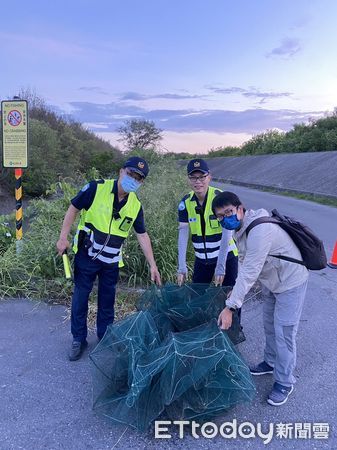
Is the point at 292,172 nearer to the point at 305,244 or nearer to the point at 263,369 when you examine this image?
the point at 263,369

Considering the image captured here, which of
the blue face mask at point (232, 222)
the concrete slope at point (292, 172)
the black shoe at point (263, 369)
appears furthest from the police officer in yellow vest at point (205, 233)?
the concrete slope at point (292, 172)

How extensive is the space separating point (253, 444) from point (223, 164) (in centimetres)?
3309

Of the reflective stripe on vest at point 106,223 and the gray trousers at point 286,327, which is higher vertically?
the reflective stripe on vest at point 106,223

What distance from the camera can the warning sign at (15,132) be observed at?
5.79 metres

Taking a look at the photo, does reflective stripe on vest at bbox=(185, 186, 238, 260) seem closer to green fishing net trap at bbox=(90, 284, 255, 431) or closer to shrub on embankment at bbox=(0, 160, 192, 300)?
green fishing net trap at bbox=(90, 284, 255, 431)

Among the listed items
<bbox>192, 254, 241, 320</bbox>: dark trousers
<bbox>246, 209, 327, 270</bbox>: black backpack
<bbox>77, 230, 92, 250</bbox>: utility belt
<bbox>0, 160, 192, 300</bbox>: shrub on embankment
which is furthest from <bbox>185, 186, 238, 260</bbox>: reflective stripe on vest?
<bbox>0, 160, 192, 300</bbox>: shrub on embankment

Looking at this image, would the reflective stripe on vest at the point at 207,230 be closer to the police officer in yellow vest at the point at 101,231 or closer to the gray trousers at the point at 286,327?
the police officer in yellow vest at the point at 101,231

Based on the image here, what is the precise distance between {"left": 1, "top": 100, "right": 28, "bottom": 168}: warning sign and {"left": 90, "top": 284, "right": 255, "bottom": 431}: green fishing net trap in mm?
3962

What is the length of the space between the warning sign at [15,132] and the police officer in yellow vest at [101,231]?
300cm

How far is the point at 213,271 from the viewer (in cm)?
373

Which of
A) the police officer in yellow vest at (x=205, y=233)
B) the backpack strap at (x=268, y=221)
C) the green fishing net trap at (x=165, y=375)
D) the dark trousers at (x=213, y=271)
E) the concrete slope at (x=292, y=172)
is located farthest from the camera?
the concrete slope at (x=292, y=172)

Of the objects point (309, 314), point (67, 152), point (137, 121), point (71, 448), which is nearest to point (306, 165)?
point (137, 121)

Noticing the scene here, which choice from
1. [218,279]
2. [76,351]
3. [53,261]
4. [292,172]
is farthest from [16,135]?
[292,172]

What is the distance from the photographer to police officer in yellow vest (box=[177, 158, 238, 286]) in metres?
3.35
